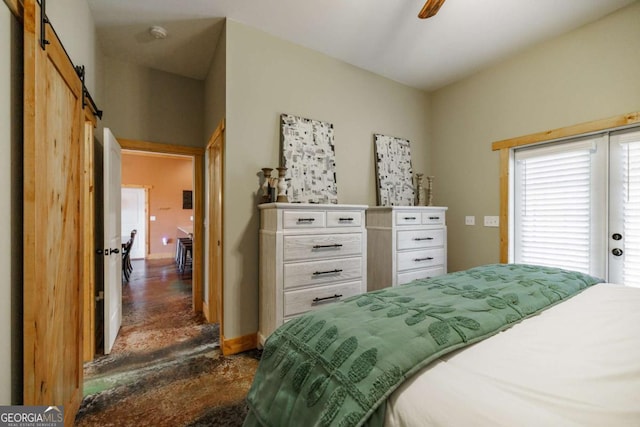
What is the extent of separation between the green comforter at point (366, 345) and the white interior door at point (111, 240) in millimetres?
2127

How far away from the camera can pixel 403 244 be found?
2.87 meters

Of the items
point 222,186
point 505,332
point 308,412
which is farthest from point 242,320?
point 505,332

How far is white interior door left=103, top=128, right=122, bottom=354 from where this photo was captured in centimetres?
243

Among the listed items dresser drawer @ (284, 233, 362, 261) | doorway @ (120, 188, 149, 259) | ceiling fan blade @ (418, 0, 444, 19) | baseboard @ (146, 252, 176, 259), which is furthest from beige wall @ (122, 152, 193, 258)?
ceiling fan blade @ (418, 0, 444, 19)

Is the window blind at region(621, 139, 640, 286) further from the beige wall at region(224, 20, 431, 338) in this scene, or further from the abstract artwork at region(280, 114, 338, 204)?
the abstract artwork at region(280, 114, 338, 204)

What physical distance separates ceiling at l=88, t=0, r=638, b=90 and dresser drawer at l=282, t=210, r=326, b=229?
1.70m

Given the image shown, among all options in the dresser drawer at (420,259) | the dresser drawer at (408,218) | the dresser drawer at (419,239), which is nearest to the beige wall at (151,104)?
the dresser drawer at (408,218)

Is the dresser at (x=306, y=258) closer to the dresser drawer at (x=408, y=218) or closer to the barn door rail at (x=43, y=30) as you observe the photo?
the dresser drawer at (x=408, y=218)

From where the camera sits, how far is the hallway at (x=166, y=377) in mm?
1706

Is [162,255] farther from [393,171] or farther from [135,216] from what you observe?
[393,171]

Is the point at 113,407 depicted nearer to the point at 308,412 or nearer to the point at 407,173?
the point at 308,412

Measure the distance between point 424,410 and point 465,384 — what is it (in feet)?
0.40

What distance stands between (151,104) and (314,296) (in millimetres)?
2850

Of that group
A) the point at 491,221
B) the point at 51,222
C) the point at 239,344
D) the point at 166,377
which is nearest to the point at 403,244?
the point at 491,221
